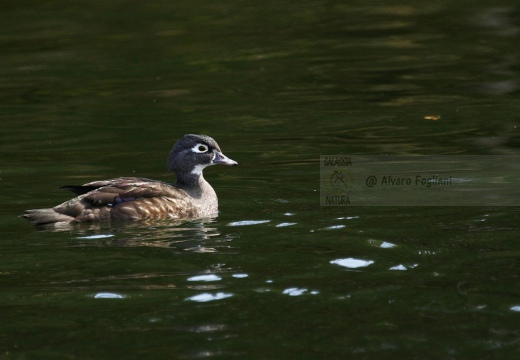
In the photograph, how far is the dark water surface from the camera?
774 cm

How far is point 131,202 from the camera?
37.6ft

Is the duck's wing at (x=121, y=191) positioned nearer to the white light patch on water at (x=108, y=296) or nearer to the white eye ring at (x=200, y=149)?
the white eye ring at (x=200, y=149)

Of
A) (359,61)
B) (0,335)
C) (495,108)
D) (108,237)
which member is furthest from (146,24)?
(0,335)

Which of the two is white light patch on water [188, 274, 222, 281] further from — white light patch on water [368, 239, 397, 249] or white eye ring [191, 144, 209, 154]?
white eye ring [191, 144, 209, 154]

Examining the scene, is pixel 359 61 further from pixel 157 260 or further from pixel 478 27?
pixel 157 260

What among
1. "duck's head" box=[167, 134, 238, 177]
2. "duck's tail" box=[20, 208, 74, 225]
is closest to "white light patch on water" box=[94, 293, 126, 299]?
"duck's tail" box=[20, 208, 74, 225]

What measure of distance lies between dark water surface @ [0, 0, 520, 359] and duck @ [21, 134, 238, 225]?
8.3 inches

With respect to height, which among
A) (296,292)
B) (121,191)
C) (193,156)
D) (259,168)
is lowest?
(296,292)

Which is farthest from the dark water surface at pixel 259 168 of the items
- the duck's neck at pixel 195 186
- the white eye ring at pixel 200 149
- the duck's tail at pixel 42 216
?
the white eye ring at pixel 200 149

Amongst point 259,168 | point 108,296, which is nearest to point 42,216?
point 108,296

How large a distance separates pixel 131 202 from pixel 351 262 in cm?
305

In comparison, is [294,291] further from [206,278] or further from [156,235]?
[156,235]

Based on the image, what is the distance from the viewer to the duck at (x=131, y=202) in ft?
36.7

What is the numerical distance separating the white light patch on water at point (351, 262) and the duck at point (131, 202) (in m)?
2.59
